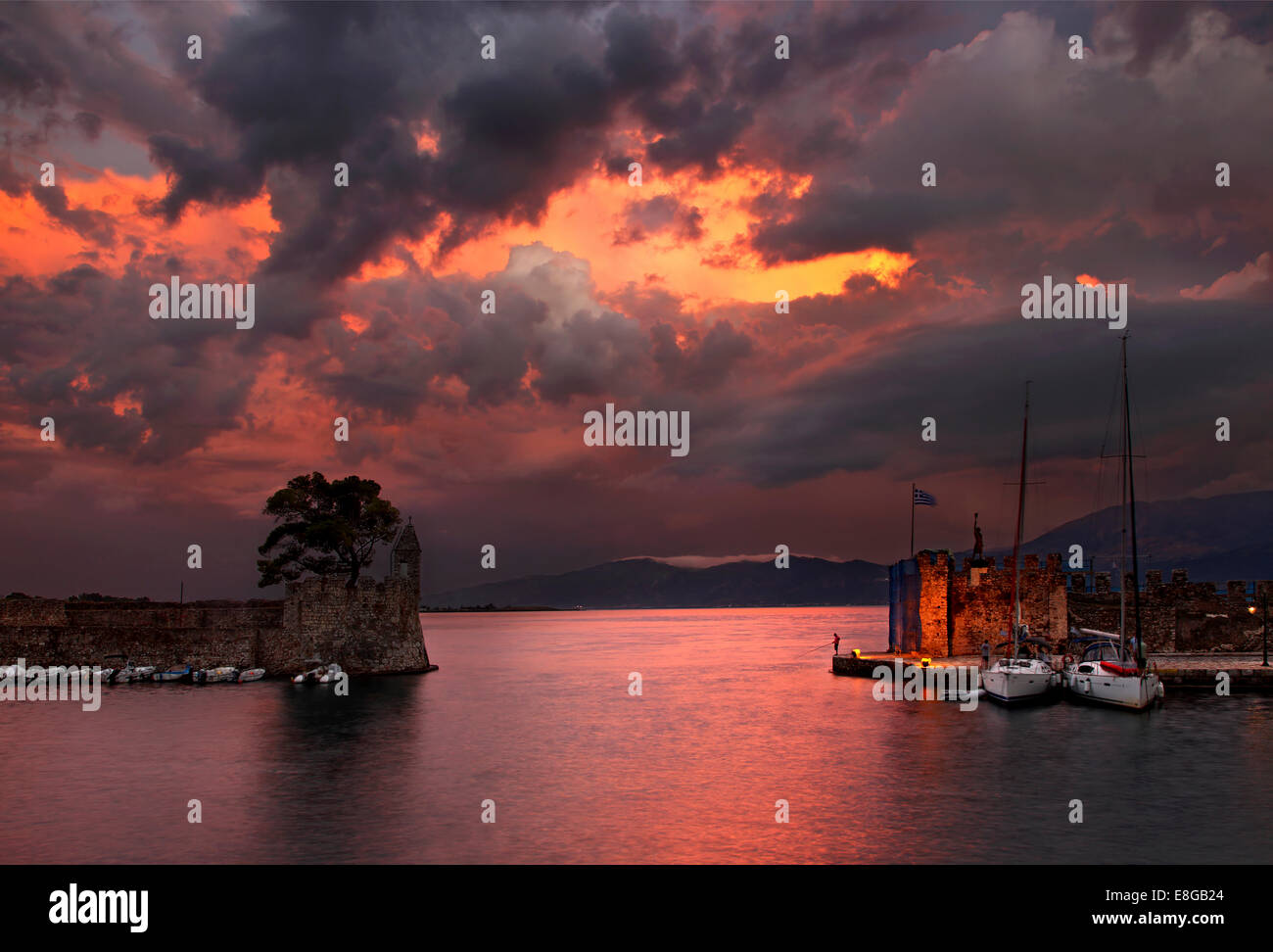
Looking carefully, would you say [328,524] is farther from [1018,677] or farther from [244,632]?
[1018,677]

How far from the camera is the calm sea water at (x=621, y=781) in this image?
2009cm

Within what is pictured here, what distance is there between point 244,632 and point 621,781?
3292cm

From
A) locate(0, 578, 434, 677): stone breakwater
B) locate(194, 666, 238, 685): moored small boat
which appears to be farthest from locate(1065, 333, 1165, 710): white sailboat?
locate(194, 666, 238, 685): moored small boat

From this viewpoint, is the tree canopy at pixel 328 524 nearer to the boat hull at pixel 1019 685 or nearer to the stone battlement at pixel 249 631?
the stone battlement at pixel 249 631

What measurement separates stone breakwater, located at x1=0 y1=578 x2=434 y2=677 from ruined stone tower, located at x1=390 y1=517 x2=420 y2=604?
121cm

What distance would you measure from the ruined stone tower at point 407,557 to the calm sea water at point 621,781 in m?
7.21
